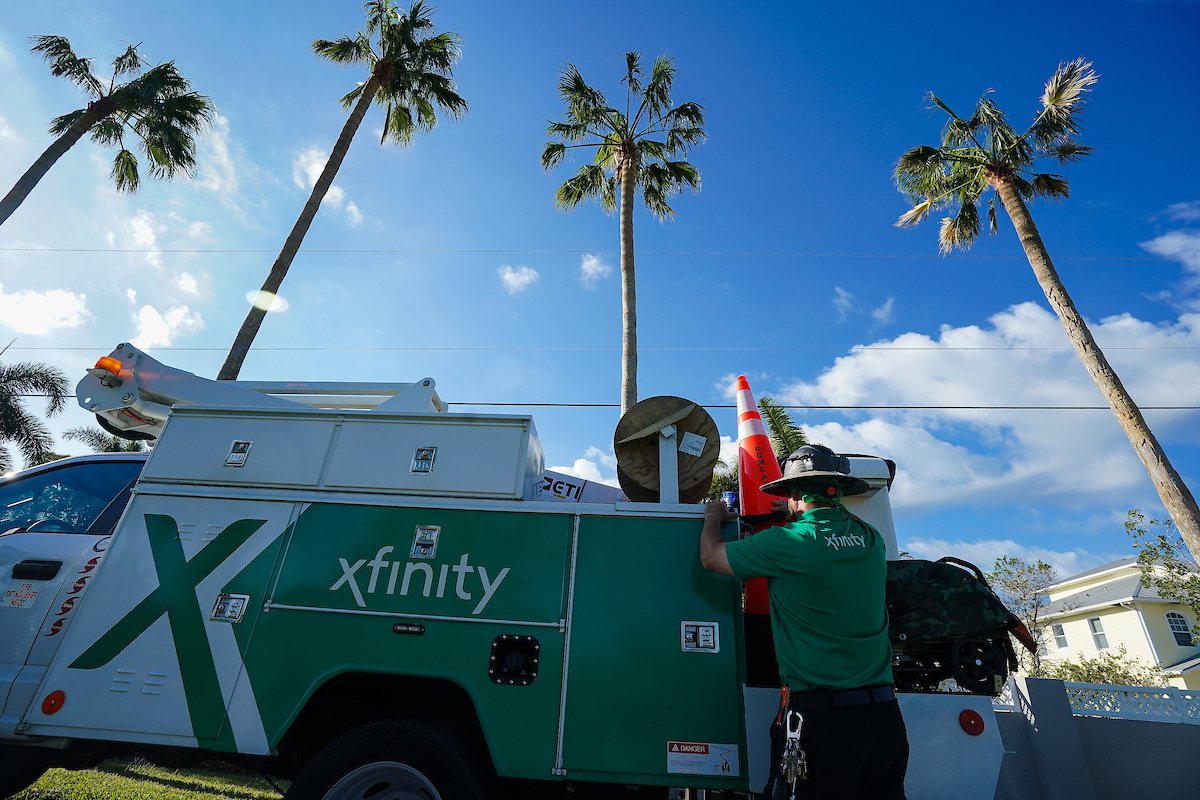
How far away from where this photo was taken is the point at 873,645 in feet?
8.61

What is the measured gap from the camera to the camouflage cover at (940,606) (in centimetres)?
288

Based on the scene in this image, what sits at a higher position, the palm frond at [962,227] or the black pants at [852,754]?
the palm frond at [962,227]

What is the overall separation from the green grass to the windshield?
2.91 m

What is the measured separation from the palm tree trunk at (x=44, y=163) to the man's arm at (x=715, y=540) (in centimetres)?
1678

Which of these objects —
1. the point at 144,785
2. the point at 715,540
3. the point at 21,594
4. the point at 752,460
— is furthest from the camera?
the point at 144,785

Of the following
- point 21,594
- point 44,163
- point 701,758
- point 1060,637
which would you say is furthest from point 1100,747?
point 1060,637

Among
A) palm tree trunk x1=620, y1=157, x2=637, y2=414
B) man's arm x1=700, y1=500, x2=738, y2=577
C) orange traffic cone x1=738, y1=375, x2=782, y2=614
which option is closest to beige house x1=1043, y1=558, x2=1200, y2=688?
palm tree trunk x1=620, y1=157, x2=637, y2=414

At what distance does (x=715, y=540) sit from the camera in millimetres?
2982

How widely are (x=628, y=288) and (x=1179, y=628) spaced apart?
27207mm

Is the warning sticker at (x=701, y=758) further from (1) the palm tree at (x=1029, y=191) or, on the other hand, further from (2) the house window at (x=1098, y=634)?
(2) the house window at (x=1098, y=634)

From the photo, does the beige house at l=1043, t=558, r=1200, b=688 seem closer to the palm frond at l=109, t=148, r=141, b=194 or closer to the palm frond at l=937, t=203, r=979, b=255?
the palm frond at l=937, t=203, r=979, b=255

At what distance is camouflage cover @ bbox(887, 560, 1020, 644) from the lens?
2.88 m

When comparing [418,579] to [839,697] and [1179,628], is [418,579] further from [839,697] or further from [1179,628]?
[1179,628]

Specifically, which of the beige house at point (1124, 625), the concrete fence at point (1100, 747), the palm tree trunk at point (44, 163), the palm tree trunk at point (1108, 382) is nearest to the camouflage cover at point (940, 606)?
the concrete fence at point (1100, 747)
